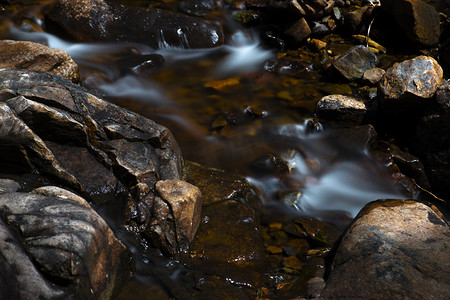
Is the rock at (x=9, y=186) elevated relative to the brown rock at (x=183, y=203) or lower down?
elevated

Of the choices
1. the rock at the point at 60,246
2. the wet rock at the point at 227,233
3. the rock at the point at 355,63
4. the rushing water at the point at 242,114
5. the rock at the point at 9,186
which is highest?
the rock at the point at 60,246

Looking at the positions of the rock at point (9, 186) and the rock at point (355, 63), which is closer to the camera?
the rock at point (9, 186)

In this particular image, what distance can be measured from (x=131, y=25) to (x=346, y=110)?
4767mm

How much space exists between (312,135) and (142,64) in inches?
135

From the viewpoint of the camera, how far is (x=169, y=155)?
13.9ft

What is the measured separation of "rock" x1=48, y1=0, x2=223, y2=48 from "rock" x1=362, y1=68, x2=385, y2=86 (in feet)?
10.5

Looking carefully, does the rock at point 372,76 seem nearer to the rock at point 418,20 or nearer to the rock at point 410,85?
the rock at point 410,85

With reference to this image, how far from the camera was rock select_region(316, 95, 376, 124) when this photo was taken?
581 centimetres

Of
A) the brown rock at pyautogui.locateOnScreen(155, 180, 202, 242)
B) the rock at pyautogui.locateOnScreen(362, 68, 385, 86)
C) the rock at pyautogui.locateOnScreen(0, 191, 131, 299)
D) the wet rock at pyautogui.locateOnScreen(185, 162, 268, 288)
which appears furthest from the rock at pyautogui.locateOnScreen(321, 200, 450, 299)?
the rock at pyautogui.locateOnScreen(362, 68, 385, 86)

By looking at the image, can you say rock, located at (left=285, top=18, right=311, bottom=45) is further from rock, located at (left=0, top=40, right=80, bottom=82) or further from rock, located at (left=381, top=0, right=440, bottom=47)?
rock, located at (left=0, top=40, right=80, bottom=82)

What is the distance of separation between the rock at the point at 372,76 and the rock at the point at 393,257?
3816mm

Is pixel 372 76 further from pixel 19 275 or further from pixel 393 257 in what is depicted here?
pixel 19 275

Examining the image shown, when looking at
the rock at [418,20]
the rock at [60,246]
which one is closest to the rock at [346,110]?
the rock at [418,20]

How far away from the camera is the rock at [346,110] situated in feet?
19.1
